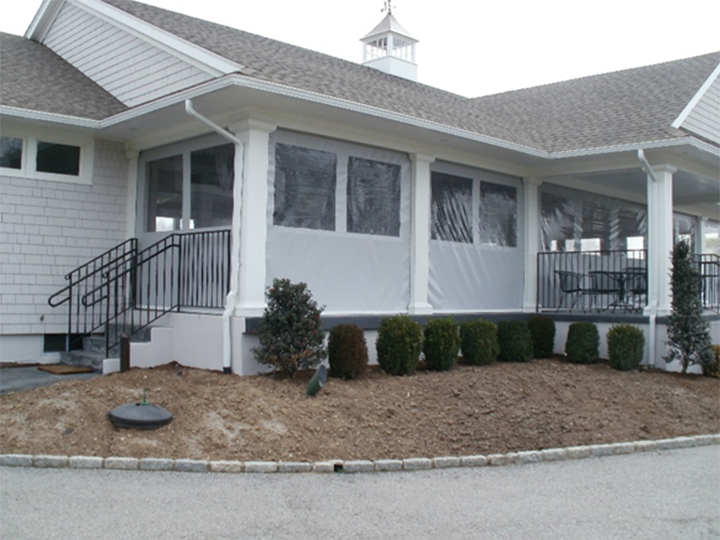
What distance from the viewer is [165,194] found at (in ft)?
37.1

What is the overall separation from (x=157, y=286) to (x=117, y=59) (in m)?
3.76

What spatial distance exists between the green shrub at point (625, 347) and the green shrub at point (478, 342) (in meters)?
1.98

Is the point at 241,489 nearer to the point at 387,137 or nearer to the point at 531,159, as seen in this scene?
the point at 387,137

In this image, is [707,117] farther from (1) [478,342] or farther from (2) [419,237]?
(1) [478,342]

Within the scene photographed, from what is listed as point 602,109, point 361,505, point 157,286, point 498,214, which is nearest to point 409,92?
point 498,214

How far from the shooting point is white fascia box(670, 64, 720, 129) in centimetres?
1247

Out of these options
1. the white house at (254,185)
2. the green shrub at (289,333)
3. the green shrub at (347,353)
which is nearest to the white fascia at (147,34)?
the white house at (254,185)

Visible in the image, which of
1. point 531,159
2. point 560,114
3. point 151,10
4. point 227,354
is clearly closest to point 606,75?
point 560,114

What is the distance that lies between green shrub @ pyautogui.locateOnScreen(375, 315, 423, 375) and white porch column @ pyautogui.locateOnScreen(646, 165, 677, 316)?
15.6 ft

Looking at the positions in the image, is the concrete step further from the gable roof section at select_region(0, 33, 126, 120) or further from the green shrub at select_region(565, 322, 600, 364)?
the green shrub at select_region(565, 322, 600, 364)

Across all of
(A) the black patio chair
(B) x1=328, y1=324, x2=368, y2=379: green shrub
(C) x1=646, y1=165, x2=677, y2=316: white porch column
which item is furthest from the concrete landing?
(C) x1=646, y1=165, x2=677, y2=316: white porch column

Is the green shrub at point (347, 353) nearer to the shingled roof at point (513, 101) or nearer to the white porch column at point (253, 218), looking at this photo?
the white porch column at point (253, 218)

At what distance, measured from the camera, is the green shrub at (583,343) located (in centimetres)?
1208

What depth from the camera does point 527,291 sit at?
13.8 m
